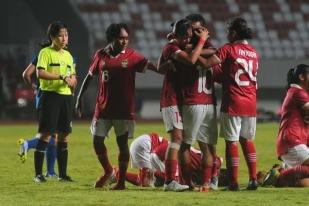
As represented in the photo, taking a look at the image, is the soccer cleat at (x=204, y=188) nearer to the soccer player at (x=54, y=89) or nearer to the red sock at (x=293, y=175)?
the red sock at (x=293, y=175)

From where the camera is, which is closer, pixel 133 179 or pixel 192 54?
pixel 192 54

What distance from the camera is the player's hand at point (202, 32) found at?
32.4 feet

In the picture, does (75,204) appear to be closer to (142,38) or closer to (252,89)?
(252,89)

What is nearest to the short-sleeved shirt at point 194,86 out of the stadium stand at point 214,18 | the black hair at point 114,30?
the black hair at point 114,30

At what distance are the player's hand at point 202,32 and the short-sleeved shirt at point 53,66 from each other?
7.50ft

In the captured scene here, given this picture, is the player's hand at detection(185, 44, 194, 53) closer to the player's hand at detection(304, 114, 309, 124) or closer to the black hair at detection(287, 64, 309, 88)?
the black hair at detection(287, 64, 309, 88)

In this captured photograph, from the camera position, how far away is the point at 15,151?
17.6 metres

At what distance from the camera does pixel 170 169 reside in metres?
9.94

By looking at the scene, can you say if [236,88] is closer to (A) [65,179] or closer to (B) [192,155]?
(B) [192,155]

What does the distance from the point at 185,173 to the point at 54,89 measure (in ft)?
7.27

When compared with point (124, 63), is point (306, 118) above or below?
below

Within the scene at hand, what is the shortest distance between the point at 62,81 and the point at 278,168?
267cm

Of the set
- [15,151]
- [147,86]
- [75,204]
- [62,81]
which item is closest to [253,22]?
[147,86]

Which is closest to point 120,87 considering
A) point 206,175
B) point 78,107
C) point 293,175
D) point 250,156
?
point 78,107
